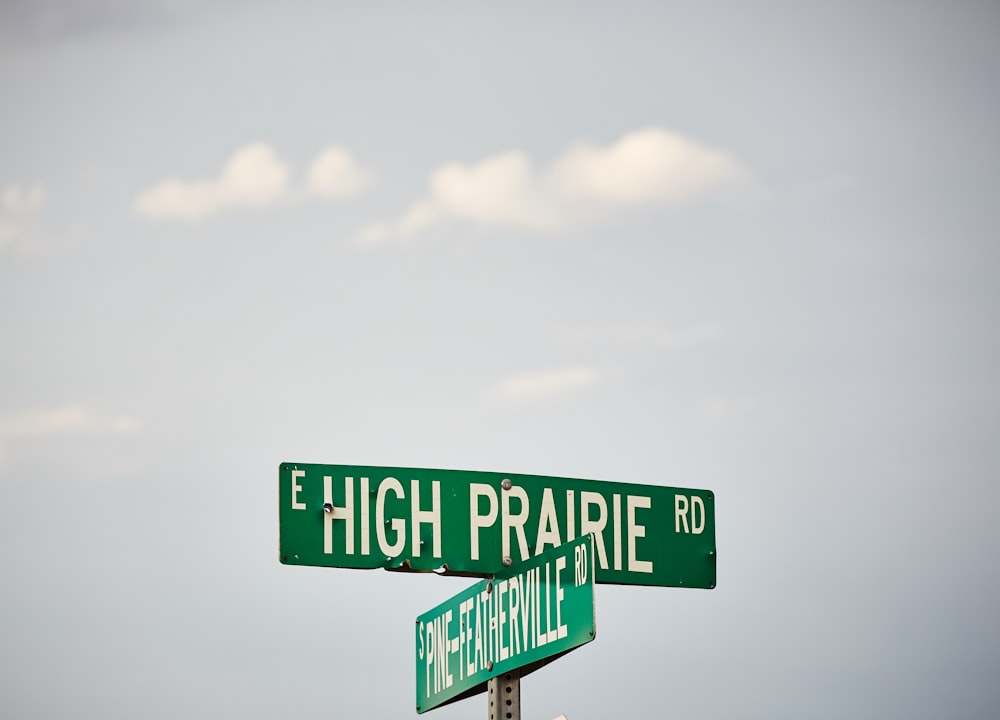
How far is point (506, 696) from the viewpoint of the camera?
4.97 metres

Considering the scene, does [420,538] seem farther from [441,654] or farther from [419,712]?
[419,712]

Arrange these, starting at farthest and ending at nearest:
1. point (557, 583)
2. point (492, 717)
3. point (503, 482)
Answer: point (503, 482) → point (492, 717) → point (557, 583)

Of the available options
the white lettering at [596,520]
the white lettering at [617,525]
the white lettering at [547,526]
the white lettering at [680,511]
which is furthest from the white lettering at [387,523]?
the white lettering at [680,511]

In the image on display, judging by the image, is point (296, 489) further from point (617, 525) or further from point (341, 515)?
point (617, 525)

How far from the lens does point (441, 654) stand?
17.9 ft

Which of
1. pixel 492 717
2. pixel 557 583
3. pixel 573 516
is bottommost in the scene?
pixel 492 717

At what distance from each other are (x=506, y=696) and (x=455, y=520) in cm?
67

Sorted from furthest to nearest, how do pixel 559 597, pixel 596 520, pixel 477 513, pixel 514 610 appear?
pixel 596 520
pixel 477 513
pixel 514 610
pixel 559 597

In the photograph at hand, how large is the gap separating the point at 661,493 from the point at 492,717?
1.19 metres

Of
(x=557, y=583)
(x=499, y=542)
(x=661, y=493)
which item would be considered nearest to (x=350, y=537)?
(x=499, y=542)

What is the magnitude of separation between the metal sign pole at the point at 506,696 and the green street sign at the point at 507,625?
0.04m

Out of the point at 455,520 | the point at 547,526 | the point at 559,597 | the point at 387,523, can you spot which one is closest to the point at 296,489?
the point at 387,523

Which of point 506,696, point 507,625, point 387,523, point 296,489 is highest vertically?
point 296,489

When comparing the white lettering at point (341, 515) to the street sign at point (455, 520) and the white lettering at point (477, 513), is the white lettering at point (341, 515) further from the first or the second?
the white lettering at point (477, 513)
